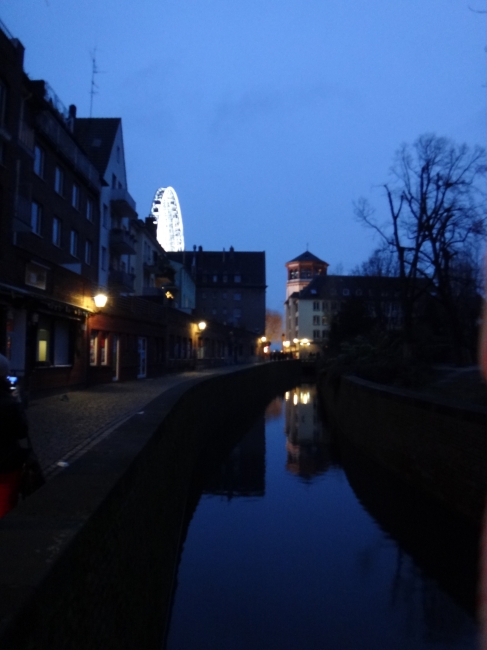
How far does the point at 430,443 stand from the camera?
13.0 meters

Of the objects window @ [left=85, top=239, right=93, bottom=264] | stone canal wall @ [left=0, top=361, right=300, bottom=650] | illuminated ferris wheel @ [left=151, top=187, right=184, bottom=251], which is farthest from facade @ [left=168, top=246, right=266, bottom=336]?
stone canal wall @ [left=0, top=361, right=300, bottom=650]

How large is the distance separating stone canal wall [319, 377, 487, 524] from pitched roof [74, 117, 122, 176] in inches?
973

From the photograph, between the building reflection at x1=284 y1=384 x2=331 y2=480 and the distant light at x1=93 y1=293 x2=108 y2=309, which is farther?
the distant light at x1=93 y1=293 x2=108 y2=309

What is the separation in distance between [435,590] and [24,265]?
512 inches

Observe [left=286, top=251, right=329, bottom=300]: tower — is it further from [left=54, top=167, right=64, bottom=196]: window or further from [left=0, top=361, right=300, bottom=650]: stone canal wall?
[left=0, top=361, right=300, bottom=650]: stone canal wall

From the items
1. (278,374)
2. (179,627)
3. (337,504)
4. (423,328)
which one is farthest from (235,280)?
(179,627)

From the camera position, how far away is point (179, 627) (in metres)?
7.77

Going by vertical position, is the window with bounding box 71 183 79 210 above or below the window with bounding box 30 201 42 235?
above

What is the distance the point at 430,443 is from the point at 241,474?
236 inches

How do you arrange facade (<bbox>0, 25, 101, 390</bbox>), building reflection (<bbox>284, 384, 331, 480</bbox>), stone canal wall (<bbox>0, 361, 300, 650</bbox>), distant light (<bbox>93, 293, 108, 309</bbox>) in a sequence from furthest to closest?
1. distant light (<bbox>93, 293, 108, 309</bbox>)
2. building reflection (<bbox>284, 384, 331, 480</bbox>)
3. facade (<bbox>0, 25, 101, 390</bbox>)
4. stone canal wall (<bbox>0, 361, 300, 650</bbox>)

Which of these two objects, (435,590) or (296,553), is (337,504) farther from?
(435,590)

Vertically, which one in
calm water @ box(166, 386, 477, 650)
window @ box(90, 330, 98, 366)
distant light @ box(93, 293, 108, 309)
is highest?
distant light @ box(93, 293, 108, 309)

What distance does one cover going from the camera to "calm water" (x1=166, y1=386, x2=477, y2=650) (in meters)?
7.71

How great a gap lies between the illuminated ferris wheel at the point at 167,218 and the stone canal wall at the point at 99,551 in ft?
202
